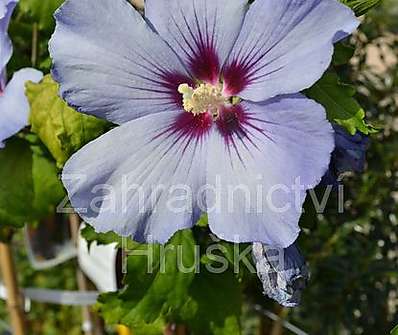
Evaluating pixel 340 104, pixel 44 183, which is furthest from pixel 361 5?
pixel 44 183

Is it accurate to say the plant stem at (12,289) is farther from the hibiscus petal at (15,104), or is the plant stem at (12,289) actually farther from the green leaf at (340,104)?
the green leaf at (340,104)

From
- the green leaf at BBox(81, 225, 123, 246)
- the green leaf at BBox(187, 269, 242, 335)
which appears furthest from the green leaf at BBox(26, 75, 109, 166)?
the green leaf at BBox(187, 269, 242, 335)

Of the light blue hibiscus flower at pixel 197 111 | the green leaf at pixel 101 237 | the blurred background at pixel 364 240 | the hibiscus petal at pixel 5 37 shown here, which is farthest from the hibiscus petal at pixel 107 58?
the blurred background at pixel 364 240

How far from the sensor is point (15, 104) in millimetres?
761

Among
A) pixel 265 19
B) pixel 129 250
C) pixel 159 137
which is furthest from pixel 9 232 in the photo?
pixel 265 19

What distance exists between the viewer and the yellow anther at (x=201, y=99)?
0.66m

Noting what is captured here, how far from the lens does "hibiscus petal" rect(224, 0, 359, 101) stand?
0.55 meters

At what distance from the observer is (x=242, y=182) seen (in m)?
0.60

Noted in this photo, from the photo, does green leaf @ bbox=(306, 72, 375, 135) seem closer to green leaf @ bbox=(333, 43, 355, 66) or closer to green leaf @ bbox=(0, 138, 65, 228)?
green leaf @ bbox=(333, 43, 355, 66)

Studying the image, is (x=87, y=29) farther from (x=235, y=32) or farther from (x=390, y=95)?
(x=390, y=95)

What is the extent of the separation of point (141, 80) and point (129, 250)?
23 cm

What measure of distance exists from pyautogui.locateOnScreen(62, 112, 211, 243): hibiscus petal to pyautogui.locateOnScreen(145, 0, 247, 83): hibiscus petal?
0.07 meters

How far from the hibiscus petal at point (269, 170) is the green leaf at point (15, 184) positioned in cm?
34

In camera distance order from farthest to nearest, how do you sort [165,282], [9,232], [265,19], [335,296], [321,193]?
[335,296] → [9,232] → [165,282] → [321,193] → [265,19]
